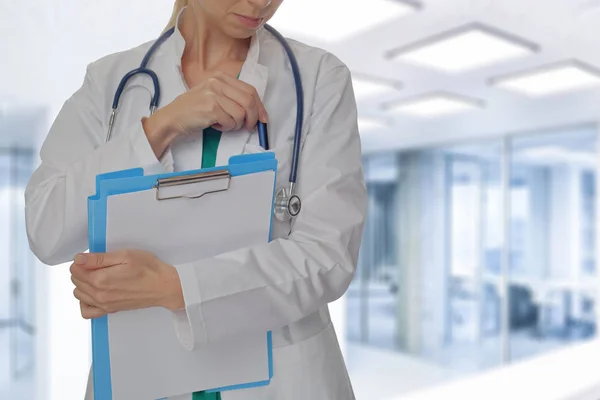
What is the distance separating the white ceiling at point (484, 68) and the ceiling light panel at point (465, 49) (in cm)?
6

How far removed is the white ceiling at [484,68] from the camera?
9.24 ft

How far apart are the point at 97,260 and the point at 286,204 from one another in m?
0.21

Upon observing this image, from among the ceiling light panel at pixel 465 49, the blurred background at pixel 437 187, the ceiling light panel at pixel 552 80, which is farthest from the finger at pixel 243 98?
the ceiling light panel at pixel 552 80

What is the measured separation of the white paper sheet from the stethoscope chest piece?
26 millimetres

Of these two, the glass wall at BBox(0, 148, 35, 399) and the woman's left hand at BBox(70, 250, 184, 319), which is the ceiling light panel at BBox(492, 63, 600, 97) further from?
the glass wall at BBox(0, 148, 35, 399)

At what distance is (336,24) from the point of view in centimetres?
265

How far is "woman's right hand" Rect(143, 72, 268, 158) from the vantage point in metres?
0.60

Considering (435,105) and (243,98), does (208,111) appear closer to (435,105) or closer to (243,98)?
(243,98)

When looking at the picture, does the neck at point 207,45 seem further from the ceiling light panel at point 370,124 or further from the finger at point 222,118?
the ceiling light panel at point 370,124

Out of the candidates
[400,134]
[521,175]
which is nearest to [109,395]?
[521,175]

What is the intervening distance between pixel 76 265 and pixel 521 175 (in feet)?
18.2

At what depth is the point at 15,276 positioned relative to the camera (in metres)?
5.80

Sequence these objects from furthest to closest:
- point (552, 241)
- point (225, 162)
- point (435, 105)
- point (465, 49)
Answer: point (552, 241), point (435, 105), point (465, 49), point (225, 162)

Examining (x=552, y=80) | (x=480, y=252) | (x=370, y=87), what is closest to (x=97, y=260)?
(x=370, y=87)
